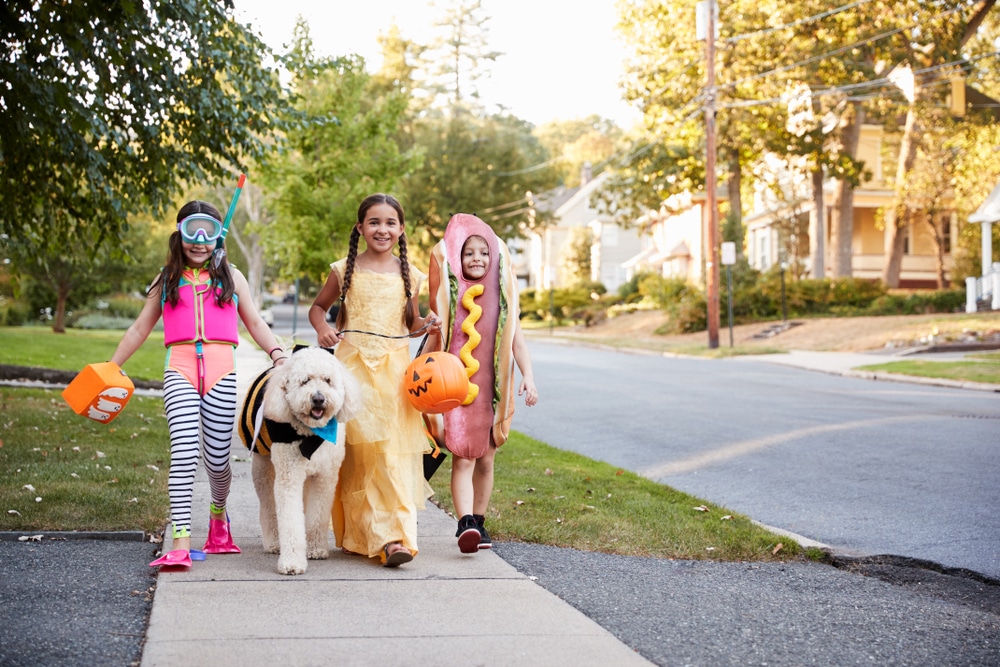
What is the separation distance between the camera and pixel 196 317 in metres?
5.50

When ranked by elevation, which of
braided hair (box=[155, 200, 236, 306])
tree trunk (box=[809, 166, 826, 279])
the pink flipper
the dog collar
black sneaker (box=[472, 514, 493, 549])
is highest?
tree trunk (box=[809, 166, 826, 279])

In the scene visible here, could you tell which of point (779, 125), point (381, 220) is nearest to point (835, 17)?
point (779, 125)

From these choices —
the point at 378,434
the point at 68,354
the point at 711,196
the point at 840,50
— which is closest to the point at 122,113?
the point at 378,434

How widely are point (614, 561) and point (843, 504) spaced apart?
2697 millimetres

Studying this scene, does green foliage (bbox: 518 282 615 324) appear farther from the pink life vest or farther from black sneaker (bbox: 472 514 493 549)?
the pink life vest

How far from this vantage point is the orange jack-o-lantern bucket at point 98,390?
17.4ft

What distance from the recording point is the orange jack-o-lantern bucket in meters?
5.32

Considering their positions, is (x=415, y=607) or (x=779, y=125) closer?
(x=415, y=607)

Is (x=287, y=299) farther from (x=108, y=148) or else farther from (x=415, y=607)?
(x=415, y=607)

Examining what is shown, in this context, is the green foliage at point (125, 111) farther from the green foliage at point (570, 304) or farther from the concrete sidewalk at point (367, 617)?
the green foliage at point (570, 304)

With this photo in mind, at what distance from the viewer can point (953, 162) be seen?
39500mm

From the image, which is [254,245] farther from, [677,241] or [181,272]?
[181,272]

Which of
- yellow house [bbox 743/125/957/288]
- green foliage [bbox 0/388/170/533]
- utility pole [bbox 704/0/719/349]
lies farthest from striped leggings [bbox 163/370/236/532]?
yellow house [bbox 743/125/957/288]

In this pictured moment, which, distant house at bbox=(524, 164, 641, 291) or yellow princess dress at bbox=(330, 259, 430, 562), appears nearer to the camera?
yellow princess dress at bbox=(330, 259, 430, 562)
